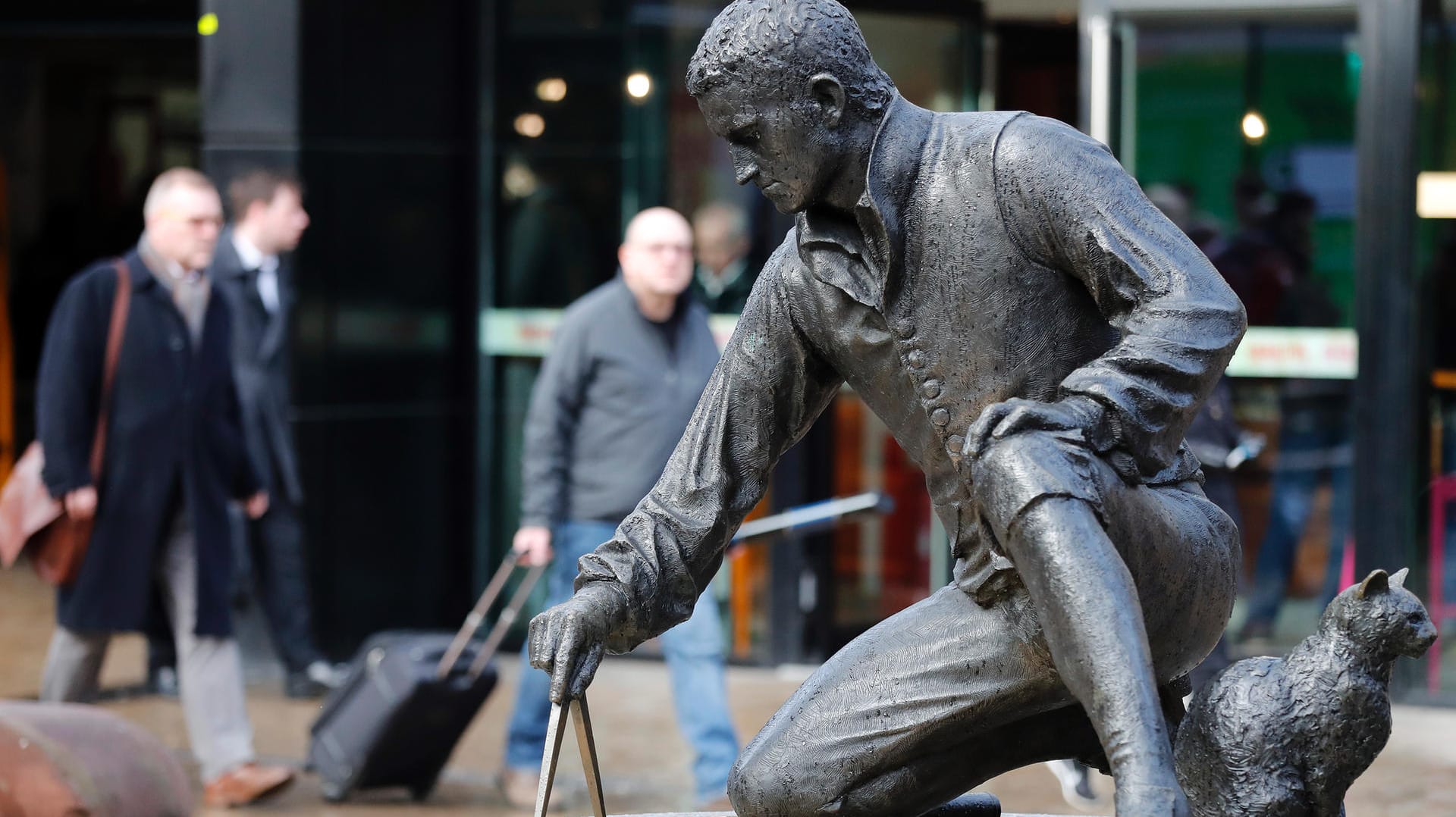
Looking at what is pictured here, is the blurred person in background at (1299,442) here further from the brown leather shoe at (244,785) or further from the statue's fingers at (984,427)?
the statue's fingers at (984,427)

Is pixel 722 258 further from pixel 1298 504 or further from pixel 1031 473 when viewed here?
pixel 1031 473

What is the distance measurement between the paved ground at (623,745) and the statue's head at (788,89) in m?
3.69

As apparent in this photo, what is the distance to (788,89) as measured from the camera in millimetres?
2998

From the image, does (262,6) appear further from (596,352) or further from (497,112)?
(596,352)

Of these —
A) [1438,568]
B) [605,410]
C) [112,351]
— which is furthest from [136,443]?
[1438,568]

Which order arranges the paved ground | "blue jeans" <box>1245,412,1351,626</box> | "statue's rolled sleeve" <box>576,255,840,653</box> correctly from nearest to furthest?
1. "statue's rolled sleeve" <box>576,255,840,653</box>
2. the paved ground
3. "blue jeans" <box>1245,412,1351,626</box>

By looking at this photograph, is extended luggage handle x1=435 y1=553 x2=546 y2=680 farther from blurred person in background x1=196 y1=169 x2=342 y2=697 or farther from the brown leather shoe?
blurred person in background x1=196 y1=169 x2=342 y2=697

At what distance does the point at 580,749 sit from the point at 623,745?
4.56 m

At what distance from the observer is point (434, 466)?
9.49 m

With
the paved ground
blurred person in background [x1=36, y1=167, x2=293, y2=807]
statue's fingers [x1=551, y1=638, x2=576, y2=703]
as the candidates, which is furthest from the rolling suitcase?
statue's fingers [x1=551, y1=638, x2=576, y2=703]

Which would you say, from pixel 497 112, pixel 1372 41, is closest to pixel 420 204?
pixel 497 112

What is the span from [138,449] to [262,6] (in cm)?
269

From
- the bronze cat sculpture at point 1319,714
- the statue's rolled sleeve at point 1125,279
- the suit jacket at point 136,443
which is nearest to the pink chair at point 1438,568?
the suit jacket at point 136,443

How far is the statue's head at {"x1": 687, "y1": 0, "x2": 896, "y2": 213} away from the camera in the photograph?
299cm
